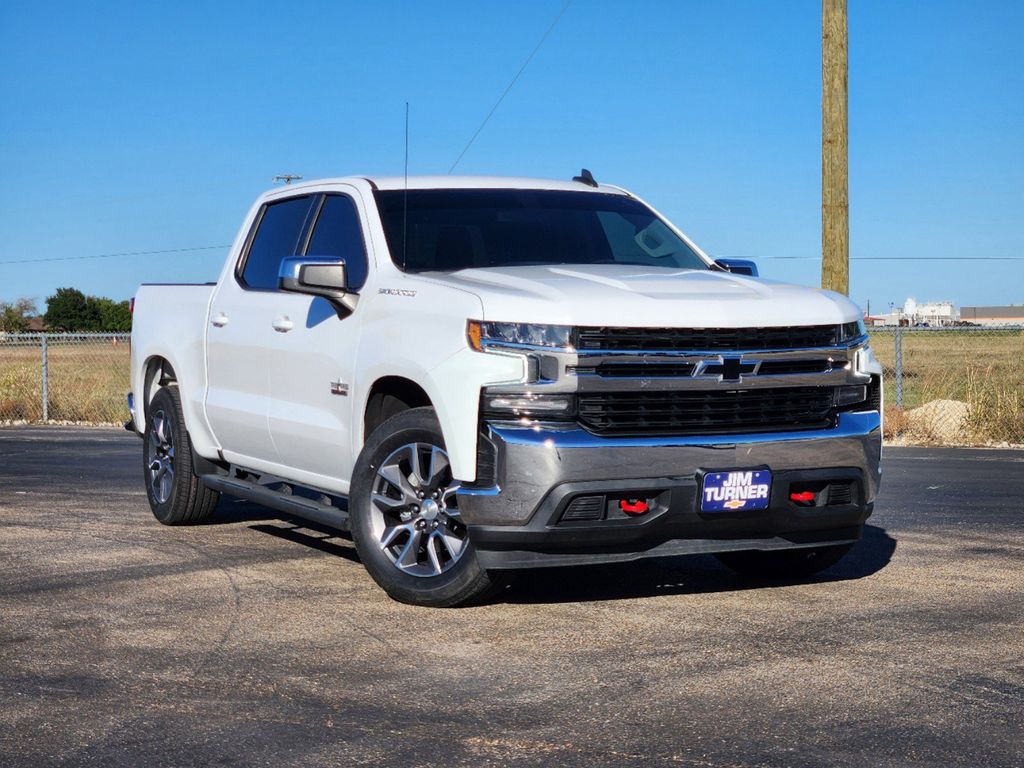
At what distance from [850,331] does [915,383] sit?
45.2 feet

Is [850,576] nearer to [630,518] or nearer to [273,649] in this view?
[630,518]

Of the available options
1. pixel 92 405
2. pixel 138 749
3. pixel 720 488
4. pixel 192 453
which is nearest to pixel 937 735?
pixel 720 488

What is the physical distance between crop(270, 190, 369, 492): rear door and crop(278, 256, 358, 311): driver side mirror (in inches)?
2.6

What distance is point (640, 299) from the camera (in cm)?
635

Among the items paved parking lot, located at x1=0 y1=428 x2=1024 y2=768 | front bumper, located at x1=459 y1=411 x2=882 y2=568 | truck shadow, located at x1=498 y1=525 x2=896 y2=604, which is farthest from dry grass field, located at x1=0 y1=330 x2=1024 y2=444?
front bumper, located at x1=459 y1=411 x2=882 y2=568

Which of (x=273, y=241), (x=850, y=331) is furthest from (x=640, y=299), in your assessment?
(x=273, y=241)

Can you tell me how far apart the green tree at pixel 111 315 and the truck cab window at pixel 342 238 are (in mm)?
81383

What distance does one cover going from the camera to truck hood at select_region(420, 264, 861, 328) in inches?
245

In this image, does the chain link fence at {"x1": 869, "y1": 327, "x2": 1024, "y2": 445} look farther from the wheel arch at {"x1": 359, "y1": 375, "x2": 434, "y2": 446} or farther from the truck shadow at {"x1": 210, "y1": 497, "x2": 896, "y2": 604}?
the wheel arch at {"x1": 359, "y1": 375, "x2": 434, "y2": 446}

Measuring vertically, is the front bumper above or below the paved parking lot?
above

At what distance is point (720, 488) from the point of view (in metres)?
6.27

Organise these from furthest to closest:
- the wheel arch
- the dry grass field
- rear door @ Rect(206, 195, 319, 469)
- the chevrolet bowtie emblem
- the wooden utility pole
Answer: the dry grass field < the wooden utility pole < rear door @ Rect(206, 195, 319, 469) < the wheel arch < the chevrolet bowtie emblem

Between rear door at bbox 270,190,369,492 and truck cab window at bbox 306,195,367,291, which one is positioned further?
truck cab window at bbox 306,195,367,291

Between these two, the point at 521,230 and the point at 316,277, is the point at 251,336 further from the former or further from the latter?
the point at 521,230
